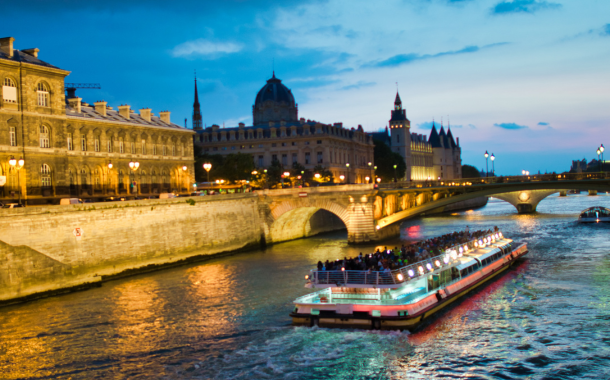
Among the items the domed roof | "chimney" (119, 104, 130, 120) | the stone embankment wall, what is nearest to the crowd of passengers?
the stone embankment wall

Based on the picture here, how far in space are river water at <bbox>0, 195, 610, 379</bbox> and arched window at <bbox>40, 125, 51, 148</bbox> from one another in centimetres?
1283

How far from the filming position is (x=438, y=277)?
2548 cm

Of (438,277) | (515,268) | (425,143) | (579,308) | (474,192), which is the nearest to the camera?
(579,308)

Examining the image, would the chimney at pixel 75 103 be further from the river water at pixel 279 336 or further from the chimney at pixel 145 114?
the river water at pixel 279 336

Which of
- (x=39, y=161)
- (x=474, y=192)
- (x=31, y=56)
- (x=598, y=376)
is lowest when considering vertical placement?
(x=598, y=376)

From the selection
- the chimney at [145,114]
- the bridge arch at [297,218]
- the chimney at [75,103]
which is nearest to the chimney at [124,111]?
the chimney at [145,114]

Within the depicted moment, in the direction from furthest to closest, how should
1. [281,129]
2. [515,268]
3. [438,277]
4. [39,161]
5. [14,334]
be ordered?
[281,129]
[39,161]
[515,268]
[438,277]
[14,334]

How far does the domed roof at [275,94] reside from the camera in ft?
362

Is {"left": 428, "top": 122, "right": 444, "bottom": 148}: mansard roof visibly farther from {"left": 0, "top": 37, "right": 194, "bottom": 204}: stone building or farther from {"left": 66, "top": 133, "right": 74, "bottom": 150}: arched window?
{"left": 66, "top": 133, "right": 74, "bottom": 150}: arched window

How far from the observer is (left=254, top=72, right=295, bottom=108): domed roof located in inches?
4338

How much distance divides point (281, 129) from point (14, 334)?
75.7m

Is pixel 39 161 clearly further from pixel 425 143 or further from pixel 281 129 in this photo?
pixel 425 143

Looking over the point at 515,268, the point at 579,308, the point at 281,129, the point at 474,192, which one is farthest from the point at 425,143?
the point at 579,308

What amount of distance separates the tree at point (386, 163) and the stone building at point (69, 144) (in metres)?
65.2
